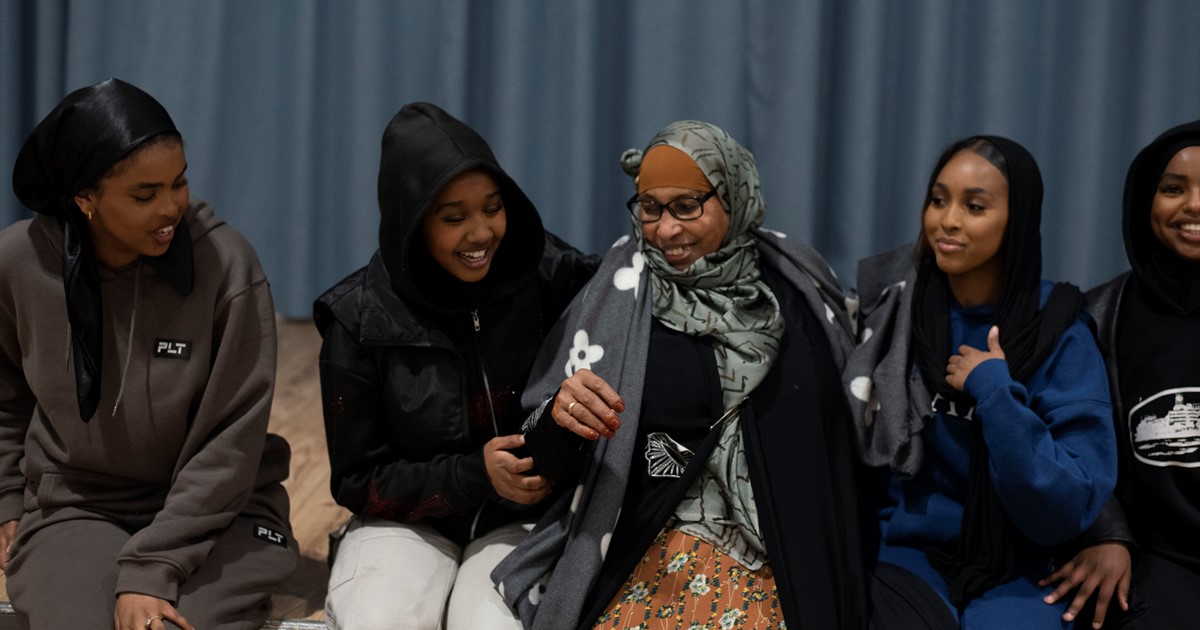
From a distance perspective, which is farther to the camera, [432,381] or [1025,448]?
[432,381]

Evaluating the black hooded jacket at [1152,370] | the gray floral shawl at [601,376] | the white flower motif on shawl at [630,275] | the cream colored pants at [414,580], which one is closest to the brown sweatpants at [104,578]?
the cream colored pants at [414,580]

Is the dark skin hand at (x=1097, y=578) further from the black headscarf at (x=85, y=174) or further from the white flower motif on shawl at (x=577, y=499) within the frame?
the black headscarf at (x=85, y=174)

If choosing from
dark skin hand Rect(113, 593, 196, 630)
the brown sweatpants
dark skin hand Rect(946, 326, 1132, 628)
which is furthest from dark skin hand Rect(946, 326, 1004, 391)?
dark skin hand Rect(113, 593, 196, 630)

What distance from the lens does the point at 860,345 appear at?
224cm

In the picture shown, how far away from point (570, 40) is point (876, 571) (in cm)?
187

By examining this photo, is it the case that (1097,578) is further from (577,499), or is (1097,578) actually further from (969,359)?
(577,499)

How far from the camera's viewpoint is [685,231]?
6.95ft

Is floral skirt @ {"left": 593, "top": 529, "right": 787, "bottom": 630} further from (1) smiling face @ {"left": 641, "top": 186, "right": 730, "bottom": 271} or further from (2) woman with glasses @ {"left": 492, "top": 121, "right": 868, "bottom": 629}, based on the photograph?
(1) smiling face @ {"left": 641, "top": 186, "right": 730, "bottom": 271}

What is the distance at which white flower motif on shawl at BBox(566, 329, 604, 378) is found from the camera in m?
2.13

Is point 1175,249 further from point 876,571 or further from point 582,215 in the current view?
point 582,215

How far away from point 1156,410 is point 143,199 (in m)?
1.87

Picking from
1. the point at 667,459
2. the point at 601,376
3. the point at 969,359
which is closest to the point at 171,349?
the point at 601,376

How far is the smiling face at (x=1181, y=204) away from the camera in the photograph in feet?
6.72

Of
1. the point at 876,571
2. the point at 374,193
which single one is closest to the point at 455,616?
the point at 876,571
